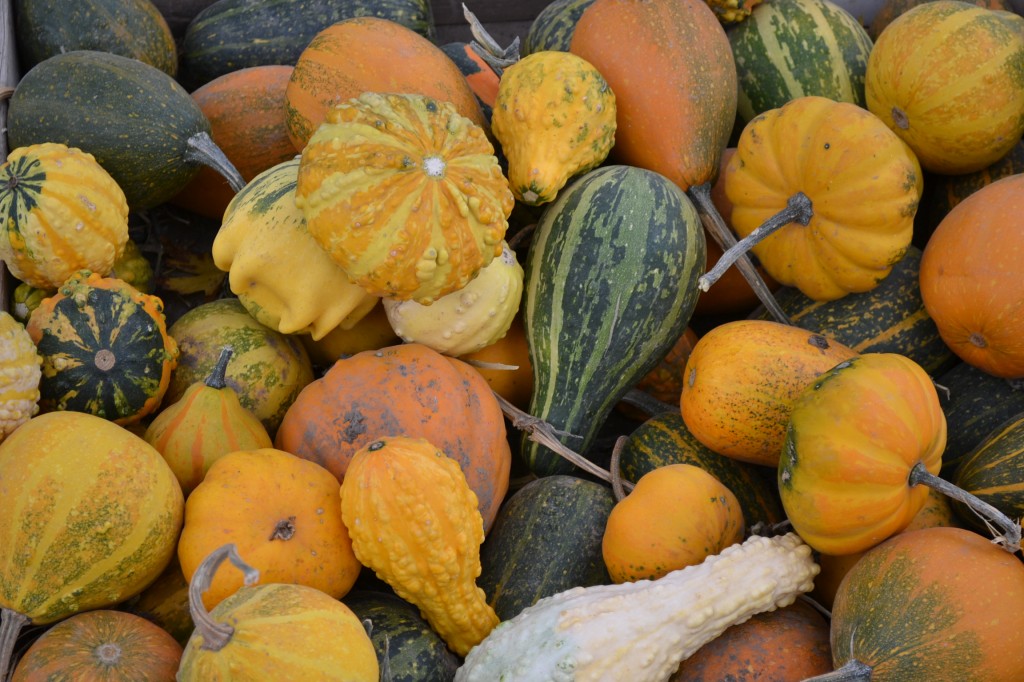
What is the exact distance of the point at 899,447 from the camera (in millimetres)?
1747

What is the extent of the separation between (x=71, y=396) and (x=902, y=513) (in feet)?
5.98

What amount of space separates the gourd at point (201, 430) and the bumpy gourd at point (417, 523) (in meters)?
0.38

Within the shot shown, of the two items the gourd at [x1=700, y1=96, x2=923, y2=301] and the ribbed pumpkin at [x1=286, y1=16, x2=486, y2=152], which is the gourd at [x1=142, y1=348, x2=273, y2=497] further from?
A: the gourd at [x1=700, y1=96, x2=923, y2=301]

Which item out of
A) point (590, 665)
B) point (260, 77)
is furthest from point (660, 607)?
point (260, 77)

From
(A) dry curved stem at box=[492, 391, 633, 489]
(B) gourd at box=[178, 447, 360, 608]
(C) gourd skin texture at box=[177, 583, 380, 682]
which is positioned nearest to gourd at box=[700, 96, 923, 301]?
(A) dry curved stem at box=[492, 391, 633, 489]

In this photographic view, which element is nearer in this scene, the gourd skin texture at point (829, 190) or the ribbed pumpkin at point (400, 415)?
the ribbed pumpkin at point (400, 415)

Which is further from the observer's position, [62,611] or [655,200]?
[655,200]

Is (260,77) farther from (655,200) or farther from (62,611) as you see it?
(62,611)

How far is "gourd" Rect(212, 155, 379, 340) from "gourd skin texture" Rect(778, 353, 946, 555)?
42.1 inches

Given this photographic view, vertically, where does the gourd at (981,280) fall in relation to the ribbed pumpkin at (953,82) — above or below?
below

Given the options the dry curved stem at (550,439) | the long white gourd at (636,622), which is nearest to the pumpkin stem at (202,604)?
the long white gourd at (636,622)

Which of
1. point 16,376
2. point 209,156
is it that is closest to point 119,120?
point 209,156

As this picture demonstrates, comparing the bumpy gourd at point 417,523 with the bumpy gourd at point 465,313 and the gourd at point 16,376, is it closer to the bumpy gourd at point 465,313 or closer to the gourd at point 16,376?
the bumpy gourd at point 465,313

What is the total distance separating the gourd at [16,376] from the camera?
6.07 feet
